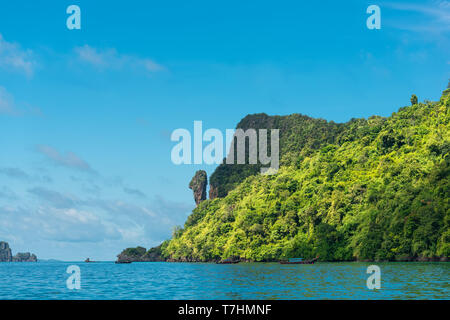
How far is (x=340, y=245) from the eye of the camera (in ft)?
368

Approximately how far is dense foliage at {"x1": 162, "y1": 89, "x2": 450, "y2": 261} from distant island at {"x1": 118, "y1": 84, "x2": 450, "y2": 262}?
0.77 ft

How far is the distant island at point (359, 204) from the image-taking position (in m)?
92.6

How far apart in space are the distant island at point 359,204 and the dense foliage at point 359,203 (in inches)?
9.2

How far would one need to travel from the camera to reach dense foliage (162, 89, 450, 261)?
305ft

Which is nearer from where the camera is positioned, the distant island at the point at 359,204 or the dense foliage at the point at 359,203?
the distant island at the point at 359,204

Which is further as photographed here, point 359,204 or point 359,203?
point 359,203

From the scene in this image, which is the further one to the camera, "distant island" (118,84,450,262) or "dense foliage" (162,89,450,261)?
"dense foliage" (162,89,450,261)

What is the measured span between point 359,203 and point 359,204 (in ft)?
4.49

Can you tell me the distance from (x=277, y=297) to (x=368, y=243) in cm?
6934

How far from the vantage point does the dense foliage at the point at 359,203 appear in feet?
305

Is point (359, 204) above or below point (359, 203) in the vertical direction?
below

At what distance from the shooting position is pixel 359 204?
122m
